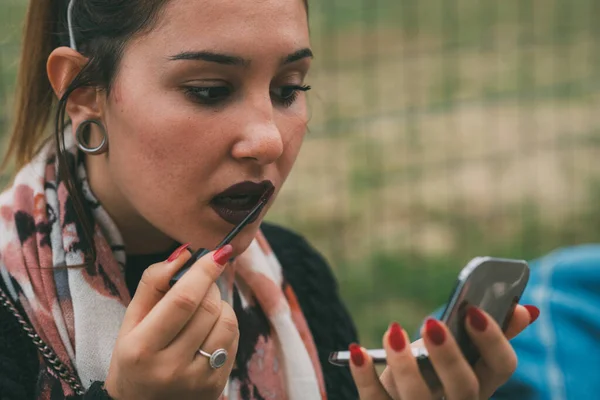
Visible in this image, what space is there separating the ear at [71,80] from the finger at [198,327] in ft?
1.77

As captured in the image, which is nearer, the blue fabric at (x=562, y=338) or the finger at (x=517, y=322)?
the finger at (x=517, y=322)

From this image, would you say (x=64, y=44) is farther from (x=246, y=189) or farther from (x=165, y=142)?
(x=246, y=189)

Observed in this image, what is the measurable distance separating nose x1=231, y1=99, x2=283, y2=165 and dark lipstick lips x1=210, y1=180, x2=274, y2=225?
54 millimetres

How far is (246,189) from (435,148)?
15.5 ft

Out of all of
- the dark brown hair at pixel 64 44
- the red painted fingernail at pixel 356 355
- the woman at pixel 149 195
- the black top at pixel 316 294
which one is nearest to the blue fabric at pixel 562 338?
the black top at pixel 316 294

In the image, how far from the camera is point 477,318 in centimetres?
159

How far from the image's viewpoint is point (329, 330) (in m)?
2.50

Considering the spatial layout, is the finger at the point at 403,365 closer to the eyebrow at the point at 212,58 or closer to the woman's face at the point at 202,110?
the woman's face at the point at 202,110

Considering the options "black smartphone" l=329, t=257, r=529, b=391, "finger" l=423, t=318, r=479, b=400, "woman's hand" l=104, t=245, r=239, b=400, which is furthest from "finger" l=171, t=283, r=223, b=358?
"finger" l=423, t=318, r=479, b=400

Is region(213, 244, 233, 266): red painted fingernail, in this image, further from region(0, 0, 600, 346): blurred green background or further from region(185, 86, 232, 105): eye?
region(0, 0, 600, 346): blurred green background

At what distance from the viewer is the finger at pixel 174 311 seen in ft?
5.37

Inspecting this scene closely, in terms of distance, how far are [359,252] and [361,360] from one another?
3.57 metres

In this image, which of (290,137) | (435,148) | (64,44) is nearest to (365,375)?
(290,137)

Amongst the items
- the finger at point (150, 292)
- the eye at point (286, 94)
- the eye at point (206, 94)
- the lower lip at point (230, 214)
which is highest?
the eye at point (206, 94)
